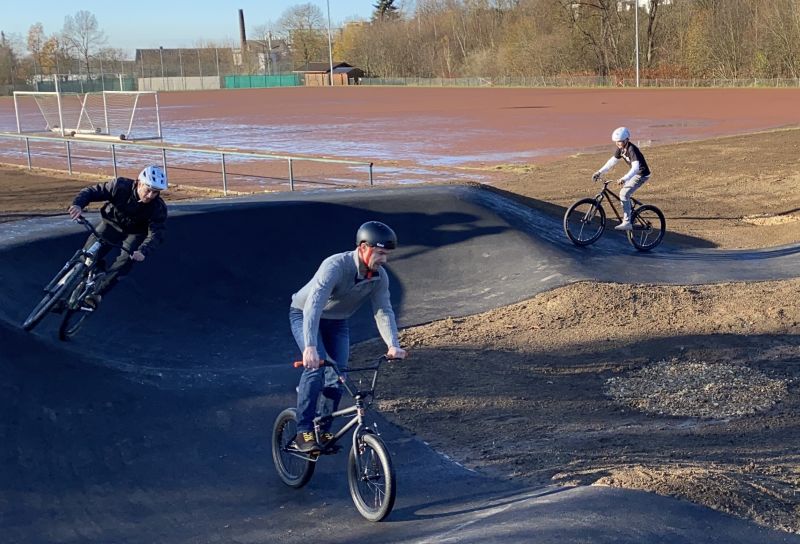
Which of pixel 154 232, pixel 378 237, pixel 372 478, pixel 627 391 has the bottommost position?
pixel 627 391

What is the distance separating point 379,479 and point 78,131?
3142 centimetres

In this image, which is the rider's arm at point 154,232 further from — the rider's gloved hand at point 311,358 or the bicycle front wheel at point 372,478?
the bicycle front wheel at point 372,478

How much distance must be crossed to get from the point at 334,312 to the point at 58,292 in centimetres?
341

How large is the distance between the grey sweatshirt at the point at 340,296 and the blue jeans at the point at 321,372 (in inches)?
3.4

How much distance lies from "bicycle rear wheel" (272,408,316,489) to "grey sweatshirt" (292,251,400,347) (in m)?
0.86

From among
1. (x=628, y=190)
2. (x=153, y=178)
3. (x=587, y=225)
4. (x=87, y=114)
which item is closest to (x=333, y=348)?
(x=153, y=178)

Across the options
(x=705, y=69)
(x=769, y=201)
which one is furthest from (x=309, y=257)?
(x=705, y=69)

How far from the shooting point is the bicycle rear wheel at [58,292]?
7.54 metres

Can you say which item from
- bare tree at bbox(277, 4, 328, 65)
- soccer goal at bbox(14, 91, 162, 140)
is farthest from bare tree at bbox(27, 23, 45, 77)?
soccer goal at bbox(14, 91, 162, 140)

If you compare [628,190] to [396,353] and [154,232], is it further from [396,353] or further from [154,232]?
[396,353]

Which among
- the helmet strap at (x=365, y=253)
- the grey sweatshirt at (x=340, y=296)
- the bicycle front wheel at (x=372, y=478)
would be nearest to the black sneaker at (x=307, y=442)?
the bicycle front wheel at (x=372, y=478)

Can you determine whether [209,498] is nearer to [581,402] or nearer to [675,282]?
[581,402]

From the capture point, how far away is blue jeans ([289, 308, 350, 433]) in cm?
535

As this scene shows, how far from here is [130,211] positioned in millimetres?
7738
